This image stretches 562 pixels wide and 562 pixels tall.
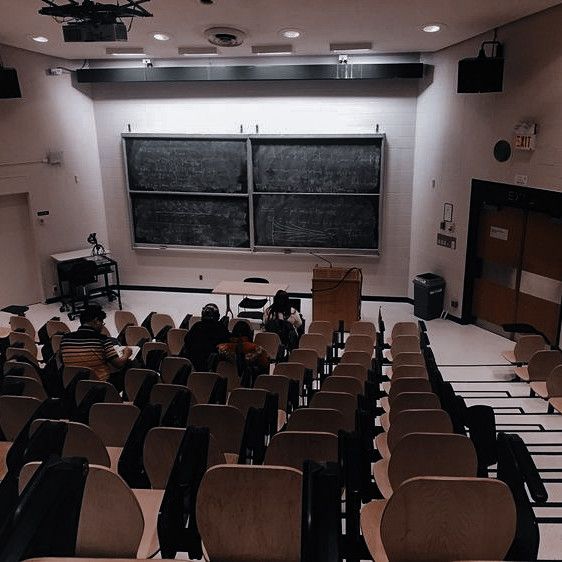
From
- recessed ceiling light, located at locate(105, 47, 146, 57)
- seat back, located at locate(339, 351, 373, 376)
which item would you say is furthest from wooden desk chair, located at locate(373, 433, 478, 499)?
recessed ceiling light, located at locate(105, 47, 146, 57)

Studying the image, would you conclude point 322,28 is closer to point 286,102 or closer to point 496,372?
point 286,102

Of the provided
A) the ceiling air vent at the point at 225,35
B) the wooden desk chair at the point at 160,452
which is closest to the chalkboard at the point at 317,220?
the ceiling air vent at the point at 225,35

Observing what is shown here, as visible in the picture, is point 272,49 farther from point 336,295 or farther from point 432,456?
point 432,456

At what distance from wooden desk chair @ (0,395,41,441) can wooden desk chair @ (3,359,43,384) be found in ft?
2.36

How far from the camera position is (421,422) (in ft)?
10.3

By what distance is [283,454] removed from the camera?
2768 mm

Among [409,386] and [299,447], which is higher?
[299,447]

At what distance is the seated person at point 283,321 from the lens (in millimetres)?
6273

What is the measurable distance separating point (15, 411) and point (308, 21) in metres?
5.08

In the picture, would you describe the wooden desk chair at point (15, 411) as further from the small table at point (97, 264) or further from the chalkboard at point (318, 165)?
the chalkboard at point (318, 165)

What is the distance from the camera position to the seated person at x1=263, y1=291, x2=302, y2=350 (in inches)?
247

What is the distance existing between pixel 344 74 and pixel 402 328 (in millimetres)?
4240

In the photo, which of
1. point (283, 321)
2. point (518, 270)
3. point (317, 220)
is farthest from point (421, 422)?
point (317, 220)

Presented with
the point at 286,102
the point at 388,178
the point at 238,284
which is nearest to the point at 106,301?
the point at 238,284
